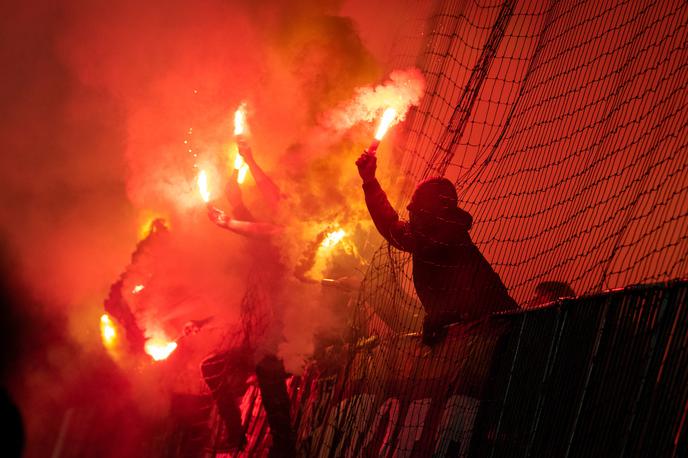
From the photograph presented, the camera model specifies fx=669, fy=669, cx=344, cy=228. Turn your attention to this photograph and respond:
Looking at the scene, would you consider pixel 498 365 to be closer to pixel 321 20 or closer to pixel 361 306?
pixel 361 306

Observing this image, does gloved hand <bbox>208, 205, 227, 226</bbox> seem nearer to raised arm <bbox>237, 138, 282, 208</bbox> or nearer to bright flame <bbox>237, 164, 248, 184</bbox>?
raised arm <bbox>237, 138, 282, 208</bbox>

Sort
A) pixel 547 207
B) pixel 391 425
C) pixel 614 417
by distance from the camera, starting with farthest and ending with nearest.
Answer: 1. pixel 547 207
2. pixel 391 425
3. pixel 614 417

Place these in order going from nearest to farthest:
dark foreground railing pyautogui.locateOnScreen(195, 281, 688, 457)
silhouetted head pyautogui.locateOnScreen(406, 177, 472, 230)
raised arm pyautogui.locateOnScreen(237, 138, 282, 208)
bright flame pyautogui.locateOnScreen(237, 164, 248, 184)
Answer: dark foreground railing pyautogui.locateOnScreen(195, 281, 688, 457), silhouetted head pyautogui.locateOnScreen(406, 177, 472, 230), raised arm pyautogui.locateOnScreen(237, 138, 282, 208), bright flame pyautogui.locateOnScreen(237, 164, 248, 184)

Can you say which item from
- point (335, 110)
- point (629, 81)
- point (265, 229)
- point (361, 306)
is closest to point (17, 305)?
point (265, 229)

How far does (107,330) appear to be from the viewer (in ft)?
47.1

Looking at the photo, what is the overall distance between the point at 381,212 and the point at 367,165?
459 mm

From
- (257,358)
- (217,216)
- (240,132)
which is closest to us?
(257,358)

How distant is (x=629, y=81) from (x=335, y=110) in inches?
226

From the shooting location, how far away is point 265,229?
30.2ft

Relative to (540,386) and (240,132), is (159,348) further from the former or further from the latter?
(540,386)

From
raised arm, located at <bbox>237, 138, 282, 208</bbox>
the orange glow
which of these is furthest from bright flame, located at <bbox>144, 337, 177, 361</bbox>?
raised arm, located at <bbox>237, 138, 282, 208</bbox>

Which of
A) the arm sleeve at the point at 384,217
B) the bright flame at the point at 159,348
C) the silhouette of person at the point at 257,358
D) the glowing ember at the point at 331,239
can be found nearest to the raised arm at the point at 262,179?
the silhouette of person at the point at 257,358

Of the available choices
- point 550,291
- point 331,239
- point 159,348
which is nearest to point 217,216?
point 331,239

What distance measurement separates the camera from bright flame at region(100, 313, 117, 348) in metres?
→ 14.2
